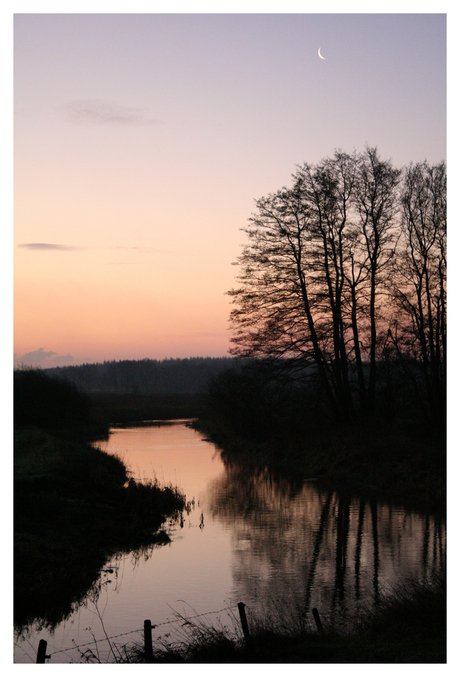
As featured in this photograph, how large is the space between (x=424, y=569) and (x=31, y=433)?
22.5 metres

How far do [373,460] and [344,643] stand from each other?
65.2 ft

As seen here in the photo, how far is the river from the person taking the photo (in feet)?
40.5

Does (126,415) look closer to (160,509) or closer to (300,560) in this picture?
(160,509)

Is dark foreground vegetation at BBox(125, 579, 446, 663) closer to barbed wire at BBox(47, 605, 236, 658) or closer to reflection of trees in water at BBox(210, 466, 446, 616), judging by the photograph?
barbed wire at BBox(47, 605, 236, 658)

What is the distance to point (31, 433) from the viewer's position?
105 ft

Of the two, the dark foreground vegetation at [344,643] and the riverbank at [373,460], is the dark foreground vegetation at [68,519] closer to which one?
the dark foreground vegetation at [344,643]

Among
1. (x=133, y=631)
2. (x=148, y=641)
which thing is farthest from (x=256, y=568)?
(x=148, y=641)

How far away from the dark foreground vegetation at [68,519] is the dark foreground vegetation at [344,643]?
463 centimetres

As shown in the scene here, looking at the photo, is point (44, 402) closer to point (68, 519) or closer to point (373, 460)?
point (373, 460)

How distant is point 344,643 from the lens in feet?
31.5

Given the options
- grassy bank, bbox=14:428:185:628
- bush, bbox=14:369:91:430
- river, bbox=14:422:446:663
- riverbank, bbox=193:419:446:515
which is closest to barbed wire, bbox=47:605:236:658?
river, bbox=14:422:446:663

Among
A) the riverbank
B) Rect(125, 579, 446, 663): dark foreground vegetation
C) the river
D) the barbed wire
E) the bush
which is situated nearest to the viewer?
Rect(125, 579, 446, 663): dark foreground vegetation

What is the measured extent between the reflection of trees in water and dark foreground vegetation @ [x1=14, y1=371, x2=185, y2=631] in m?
3.02

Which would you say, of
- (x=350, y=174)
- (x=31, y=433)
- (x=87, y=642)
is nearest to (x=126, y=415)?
(x=31, y=433)
